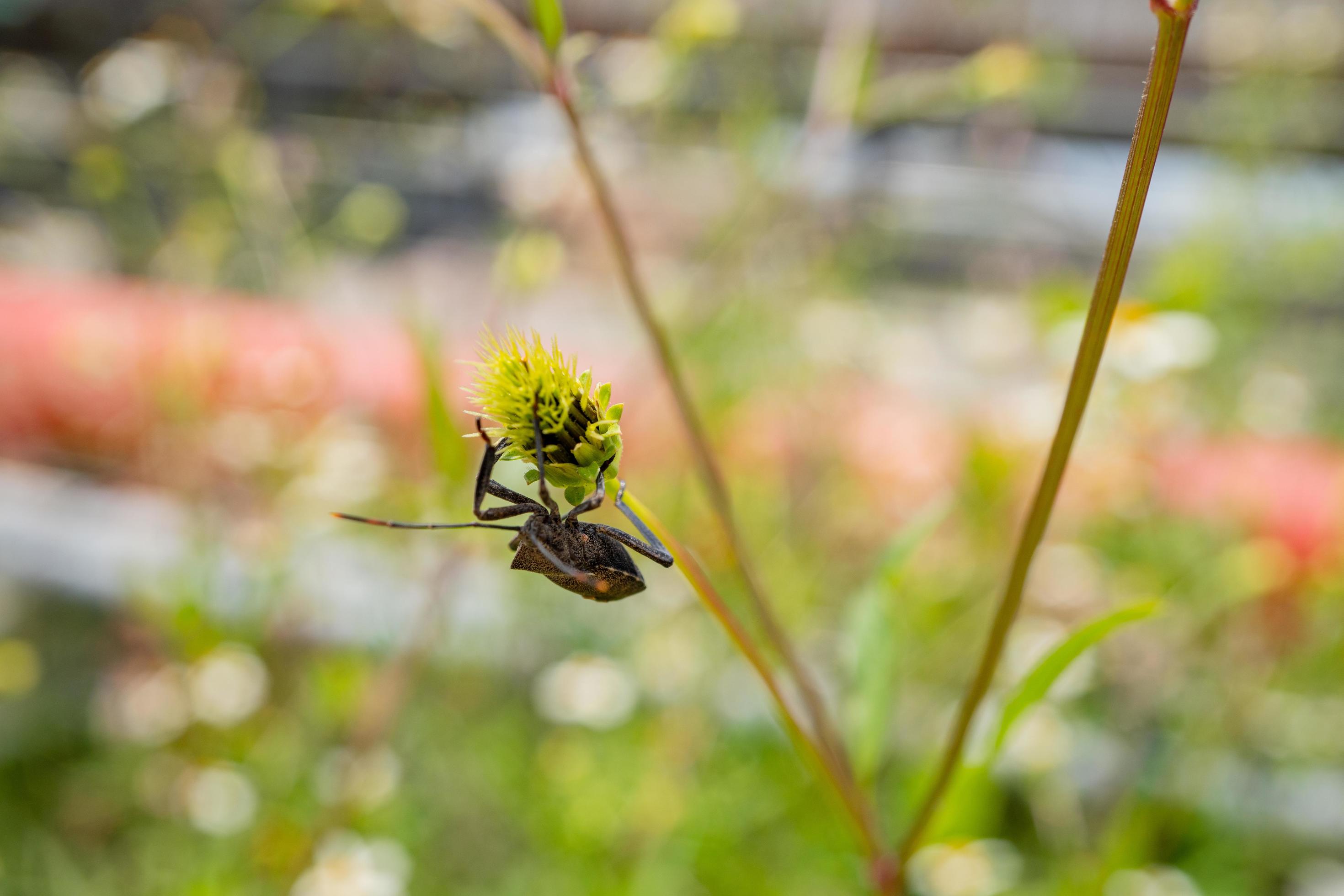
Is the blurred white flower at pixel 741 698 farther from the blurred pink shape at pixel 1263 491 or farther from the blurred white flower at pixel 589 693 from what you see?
the blurred pink shape at pixel 1263 491

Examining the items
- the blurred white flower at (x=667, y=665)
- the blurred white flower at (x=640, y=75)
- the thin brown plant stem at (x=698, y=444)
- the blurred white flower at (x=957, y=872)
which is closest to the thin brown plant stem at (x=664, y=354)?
the thin brown plant stem at (x=698, y=444)

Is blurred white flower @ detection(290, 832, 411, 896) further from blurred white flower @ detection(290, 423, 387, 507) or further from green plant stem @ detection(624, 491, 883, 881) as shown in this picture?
green plant stem @ detection(624, 491, 883, 881)

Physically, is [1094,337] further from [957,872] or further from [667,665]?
[667,665]

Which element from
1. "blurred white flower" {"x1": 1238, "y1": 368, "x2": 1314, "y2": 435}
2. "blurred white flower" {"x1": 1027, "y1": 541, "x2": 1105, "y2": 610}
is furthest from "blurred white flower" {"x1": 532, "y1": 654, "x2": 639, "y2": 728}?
"blurred white flower" {"x1": 1238, "y1": 368, "x2": 1314, "y2": 435}

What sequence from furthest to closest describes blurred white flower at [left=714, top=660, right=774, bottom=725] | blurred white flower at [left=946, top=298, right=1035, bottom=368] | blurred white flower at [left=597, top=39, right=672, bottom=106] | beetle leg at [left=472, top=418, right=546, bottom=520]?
blurred white flower at [left=946, top=298, right=1035, bottom=368] < blurred white flower at [left=714, top=660, right=774, bottom=725] < blurred white flower at [left=597, top=39, right=672, bottom=106] < beetle leg at [left=472, top=418, right=546, bottom=520]

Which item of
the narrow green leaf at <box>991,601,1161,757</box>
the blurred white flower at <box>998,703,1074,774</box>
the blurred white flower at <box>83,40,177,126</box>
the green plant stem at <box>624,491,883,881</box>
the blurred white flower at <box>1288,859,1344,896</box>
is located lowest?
the green plant stem at <box>624,491,883,881</box>

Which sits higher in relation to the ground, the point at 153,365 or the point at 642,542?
the point at 153,365

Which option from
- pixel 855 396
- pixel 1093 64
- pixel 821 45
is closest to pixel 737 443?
pixel 855 396

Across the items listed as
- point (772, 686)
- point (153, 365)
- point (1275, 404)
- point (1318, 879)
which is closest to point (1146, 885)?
point (1318, 879)
